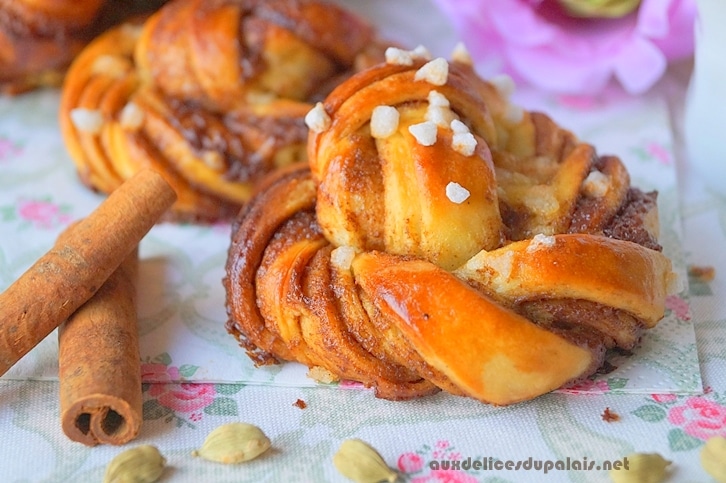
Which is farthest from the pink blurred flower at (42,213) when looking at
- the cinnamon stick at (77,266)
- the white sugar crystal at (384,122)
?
the white sugar crystal at (384,122)

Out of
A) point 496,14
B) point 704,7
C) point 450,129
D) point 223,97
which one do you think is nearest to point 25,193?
point 223,97

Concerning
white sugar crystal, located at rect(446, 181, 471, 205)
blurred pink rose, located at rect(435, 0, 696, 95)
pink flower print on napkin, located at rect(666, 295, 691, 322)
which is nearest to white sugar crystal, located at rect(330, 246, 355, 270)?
white sugar crystal, located at rect(446, 181, 471, 205)

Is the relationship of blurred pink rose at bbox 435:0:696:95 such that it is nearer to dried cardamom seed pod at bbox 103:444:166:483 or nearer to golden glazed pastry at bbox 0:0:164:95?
golden glazed pastry at bbox 0:0:164:95

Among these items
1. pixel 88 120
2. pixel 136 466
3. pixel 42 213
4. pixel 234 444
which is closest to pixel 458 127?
pixel 234 444

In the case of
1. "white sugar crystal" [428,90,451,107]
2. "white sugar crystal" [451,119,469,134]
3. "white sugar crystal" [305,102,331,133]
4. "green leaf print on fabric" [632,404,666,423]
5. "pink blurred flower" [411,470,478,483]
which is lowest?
"pink blurred flower" [411,470,478,483]

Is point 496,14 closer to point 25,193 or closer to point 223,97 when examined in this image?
point 223,97

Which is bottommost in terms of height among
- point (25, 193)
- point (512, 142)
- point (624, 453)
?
point (25, 193)
